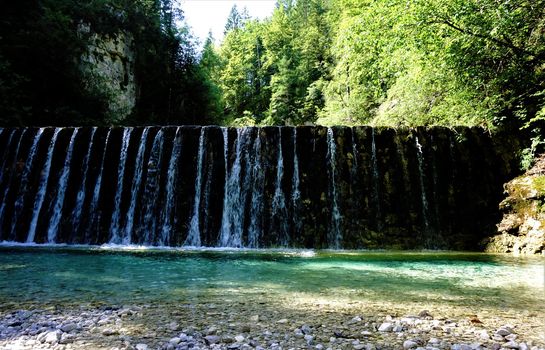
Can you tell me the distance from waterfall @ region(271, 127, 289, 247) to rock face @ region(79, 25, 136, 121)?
1405 cm

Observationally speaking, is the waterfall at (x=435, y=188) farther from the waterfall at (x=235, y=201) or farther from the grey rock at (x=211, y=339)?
the grey rock at (x=211, y=339)

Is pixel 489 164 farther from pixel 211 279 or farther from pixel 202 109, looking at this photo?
pixel 202 109

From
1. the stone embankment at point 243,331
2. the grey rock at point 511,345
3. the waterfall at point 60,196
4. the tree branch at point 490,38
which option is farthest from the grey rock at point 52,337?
the tree branch at point 490,38

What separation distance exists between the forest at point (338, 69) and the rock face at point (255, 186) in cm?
180

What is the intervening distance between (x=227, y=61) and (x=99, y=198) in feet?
138

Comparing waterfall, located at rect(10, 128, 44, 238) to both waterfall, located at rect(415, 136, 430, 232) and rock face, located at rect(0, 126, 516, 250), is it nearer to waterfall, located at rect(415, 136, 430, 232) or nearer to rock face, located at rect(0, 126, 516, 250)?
rock face, located at rect(0, 126, 516, 250)

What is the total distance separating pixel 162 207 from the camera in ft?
37.2

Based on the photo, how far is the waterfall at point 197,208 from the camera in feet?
35.7

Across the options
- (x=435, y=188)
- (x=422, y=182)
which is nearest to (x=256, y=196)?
(x=422, y=182)

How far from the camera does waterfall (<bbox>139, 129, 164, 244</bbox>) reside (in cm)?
1105

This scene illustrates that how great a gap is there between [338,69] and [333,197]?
17.3 meters

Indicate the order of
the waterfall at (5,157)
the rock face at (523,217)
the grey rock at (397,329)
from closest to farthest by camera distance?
the grey rock at (397,329), the rock face at (523,217), the waterfall at (5,157)

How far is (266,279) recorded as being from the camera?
538 centimetres

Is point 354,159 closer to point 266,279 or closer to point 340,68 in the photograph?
point 266,279
